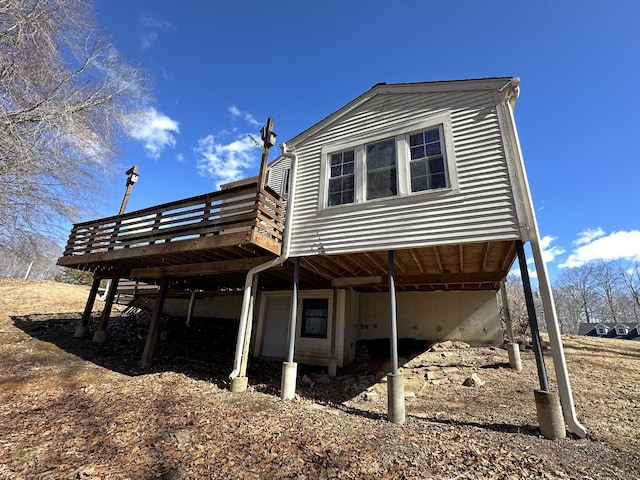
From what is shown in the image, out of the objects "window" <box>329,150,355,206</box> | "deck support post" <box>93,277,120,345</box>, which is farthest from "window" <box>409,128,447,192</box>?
"deck support post" <box>93,277,120,345</box>

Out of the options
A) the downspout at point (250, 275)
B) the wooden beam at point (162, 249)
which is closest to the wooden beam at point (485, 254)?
the downspout at point (250, 275)

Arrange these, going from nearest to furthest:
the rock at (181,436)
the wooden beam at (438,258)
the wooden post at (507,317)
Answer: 1. the rock at (181,436)
2. the wooden beam at (438,258)
3. the wooden post at (507,317)

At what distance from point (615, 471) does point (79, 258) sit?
13.8 meters

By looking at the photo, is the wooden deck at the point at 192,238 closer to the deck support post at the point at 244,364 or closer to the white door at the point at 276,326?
the deck support post at the point at 244,364

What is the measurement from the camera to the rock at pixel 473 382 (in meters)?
7.25

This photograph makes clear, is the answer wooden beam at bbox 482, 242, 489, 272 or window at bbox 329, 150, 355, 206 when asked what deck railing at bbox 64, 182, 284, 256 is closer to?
window at bbox 329, 150, 355, 206

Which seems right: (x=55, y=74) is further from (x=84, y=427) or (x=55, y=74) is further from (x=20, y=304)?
(x=20, y=304)

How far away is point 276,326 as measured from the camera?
452 inches

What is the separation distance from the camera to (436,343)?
10.5 meters

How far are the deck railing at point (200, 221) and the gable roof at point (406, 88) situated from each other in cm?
245

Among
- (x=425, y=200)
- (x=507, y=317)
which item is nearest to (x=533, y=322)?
(x=425, y=200)

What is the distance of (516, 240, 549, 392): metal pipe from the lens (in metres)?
4.64

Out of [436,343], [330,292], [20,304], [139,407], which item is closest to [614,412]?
[436,343]

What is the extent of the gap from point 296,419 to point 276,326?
6.49 m
